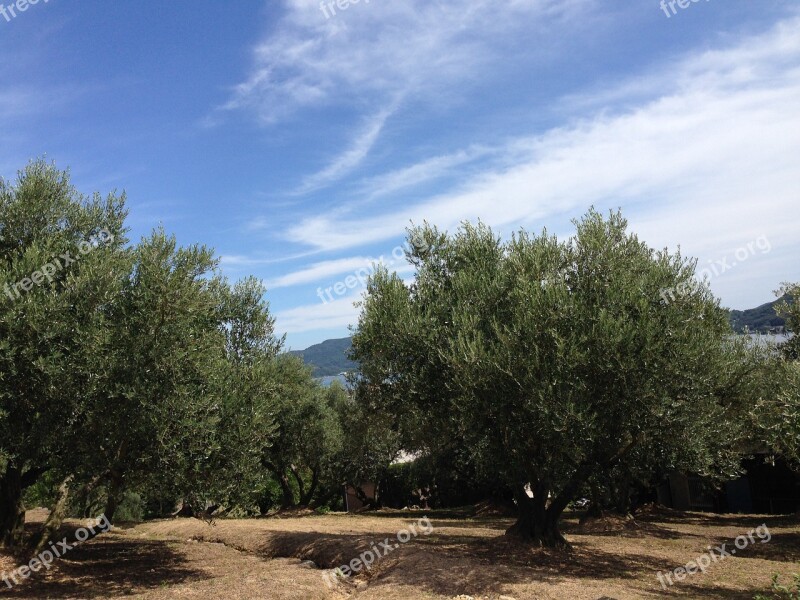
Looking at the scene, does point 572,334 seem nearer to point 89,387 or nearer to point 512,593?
point 512,593

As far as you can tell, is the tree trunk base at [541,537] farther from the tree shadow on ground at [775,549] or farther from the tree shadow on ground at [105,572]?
the tree shadow on ground at [105,572]

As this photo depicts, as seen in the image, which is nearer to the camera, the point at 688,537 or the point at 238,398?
the point at 238,398

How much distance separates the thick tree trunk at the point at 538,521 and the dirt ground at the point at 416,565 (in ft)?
2.09

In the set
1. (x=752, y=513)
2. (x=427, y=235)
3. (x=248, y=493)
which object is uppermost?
(x=427, y=235)

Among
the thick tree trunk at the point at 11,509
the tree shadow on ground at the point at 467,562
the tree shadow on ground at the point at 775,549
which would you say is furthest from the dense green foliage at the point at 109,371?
the tree shadow on ground at the point at 775,549

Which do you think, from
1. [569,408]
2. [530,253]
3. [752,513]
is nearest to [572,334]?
[569,408]

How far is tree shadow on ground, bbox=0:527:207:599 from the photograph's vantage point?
669 inches

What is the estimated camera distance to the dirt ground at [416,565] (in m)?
16.0

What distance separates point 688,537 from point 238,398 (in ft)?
65.7

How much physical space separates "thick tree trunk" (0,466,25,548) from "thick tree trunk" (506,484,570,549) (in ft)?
52.3

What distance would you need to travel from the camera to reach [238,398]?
17828mm

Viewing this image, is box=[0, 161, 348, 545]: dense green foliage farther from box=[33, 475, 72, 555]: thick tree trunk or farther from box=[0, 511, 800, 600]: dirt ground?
box=[0, 511, 800, 600]: dirt ground

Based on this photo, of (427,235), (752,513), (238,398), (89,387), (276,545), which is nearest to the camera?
(89,387)

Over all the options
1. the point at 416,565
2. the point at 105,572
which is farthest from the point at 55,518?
the point at 416,565
